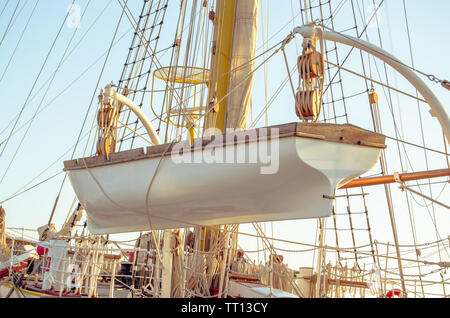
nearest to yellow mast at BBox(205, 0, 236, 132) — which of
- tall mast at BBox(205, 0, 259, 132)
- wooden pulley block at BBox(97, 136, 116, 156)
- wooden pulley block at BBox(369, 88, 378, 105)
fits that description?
tall mast at BBox(205, 0, 259, 132)

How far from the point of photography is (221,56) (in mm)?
6691

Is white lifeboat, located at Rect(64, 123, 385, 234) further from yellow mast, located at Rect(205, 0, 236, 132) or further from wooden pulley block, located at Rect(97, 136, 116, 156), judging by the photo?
yellow mast, located at Rect(205, 0, 236, 132)

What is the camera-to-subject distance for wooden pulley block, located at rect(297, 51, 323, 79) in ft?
12.4

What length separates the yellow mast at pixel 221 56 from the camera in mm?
6258

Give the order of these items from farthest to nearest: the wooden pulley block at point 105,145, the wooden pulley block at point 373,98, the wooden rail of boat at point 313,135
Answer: the wooden pulley block at point 373,98
the wooden pulley block at point 105,145
the wooden rail of boat at point 313,135

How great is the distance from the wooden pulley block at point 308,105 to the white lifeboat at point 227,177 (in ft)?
1.05

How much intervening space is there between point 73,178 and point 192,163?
54.2 inches

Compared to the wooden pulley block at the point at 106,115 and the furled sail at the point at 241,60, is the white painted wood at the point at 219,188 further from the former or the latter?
the furled sail at the point at 241,60

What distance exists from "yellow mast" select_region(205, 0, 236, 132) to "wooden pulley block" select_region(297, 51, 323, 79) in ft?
7.43

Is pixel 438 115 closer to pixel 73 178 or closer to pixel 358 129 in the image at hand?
pixel 358 129

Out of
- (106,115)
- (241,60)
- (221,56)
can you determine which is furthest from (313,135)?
(221,56)

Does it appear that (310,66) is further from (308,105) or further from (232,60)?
(232,60)

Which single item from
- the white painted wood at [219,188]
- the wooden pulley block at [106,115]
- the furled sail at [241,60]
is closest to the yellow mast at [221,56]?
the furled sail at [241,60]
